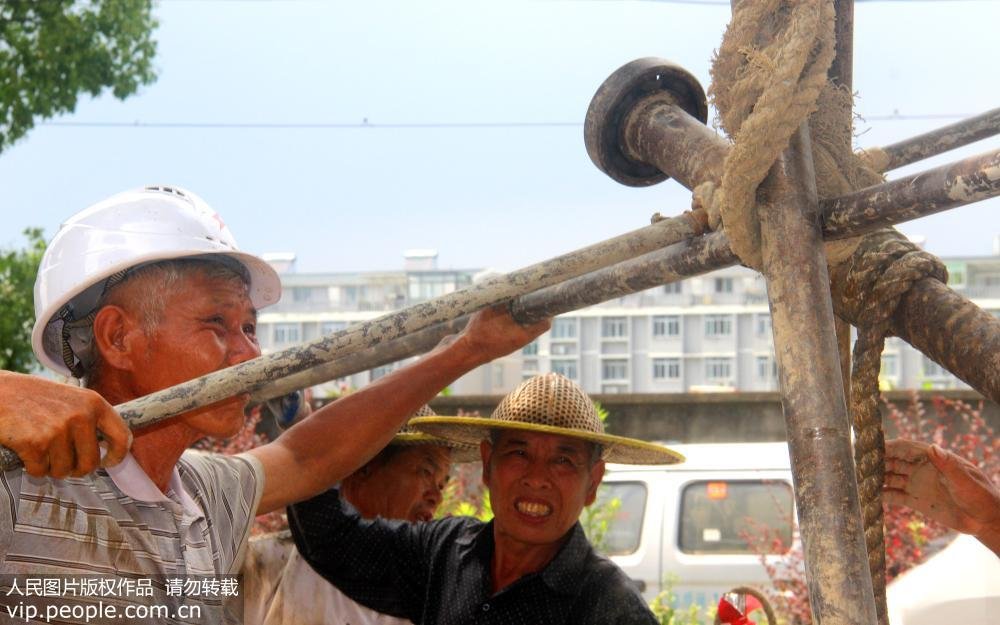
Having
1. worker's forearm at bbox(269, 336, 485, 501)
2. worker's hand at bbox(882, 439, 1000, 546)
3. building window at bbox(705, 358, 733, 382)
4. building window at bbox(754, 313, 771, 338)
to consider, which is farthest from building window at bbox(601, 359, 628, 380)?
worker's hand at bbox(882, 439, 1000, 546)

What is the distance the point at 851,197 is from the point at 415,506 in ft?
7.48

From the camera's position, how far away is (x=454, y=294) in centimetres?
163

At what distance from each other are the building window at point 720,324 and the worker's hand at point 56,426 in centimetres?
4687

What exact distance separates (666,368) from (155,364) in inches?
1904

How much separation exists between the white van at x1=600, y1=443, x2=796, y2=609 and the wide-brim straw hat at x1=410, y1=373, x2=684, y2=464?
4.71 meters

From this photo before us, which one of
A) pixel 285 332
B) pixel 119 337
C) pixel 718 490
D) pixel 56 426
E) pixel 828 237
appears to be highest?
pixel 828 237

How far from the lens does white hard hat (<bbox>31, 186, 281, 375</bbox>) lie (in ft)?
6.88

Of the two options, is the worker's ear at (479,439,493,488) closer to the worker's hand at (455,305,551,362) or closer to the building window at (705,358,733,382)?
the worker's hand at (455,305,551,362)

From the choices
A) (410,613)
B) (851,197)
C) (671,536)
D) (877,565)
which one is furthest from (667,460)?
(671,536)

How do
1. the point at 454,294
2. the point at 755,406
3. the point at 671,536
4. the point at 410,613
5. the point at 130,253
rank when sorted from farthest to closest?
1. the point at 755,406
2. the point at 671,536
3. the point at 410,613
4. the point at 130,253
5. the point at 454,294

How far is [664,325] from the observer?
49.4 metres

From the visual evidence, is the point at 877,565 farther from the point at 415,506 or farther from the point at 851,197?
the point at 415,506

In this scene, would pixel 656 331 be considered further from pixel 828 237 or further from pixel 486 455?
pixel 828 237

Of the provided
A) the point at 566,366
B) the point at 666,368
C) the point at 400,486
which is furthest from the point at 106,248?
the point at 666,368
